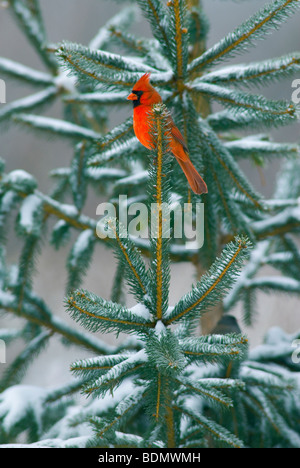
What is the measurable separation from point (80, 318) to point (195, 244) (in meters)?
0.59

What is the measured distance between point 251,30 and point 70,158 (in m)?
3.05

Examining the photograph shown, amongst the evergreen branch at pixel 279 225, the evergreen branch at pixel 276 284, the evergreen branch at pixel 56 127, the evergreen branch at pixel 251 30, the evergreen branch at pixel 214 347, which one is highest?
the evergreen branch at pixel 56 127

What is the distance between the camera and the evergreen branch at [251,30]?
2.62 ft

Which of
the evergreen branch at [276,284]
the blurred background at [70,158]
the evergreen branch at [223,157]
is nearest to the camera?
the evergreen branch at [223,157]

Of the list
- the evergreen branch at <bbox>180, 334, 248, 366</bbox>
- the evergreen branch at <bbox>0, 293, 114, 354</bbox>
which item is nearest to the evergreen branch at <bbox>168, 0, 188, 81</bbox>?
the evergreen branch at <bbox>180, 334, 248, 366</bbox>

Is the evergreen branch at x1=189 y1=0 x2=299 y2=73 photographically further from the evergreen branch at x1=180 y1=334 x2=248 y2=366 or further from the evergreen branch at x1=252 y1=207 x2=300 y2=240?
the evergreen branch at x1=252 y1=207 x2=300 y2=240

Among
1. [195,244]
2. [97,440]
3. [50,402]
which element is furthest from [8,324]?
[97,440]

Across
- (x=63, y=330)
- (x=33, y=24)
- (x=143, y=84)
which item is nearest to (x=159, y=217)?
(x=143, y=84)

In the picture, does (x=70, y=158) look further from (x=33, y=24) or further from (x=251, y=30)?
(x=251, y=30)

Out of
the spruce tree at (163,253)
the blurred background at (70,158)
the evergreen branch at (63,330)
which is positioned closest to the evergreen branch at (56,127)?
the spruce tree at (163,253)

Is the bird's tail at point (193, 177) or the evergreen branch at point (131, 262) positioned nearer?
the evergreen branch at point (131, 262)

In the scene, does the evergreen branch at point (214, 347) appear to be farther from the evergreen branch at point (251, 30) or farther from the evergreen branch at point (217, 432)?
the evergreen branch at point (251, 30)

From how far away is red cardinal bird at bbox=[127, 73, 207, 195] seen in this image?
0.78 m

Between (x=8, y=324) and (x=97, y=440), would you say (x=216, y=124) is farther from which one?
(x=8, y=324)
